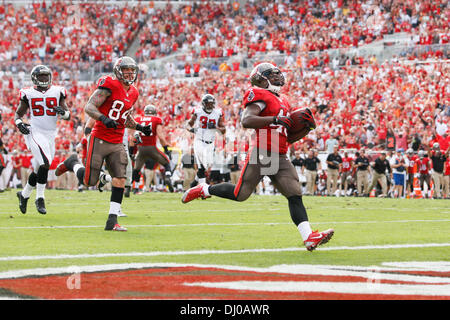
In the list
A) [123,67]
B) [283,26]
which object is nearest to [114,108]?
[123,67]

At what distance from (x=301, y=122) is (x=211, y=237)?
71.7 inches

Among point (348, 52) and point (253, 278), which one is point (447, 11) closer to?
point (348, 52)

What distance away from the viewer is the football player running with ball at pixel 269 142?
7.42 meters

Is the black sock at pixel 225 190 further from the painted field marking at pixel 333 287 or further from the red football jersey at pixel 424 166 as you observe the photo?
the red football jersey at pixel 424 166

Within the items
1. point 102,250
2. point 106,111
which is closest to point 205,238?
point 102,250

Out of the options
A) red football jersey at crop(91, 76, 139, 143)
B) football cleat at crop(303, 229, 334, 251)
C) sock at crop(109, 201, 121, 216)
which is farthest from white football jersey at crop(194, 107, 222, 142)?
football cleat at crop(303, 229, 334, 251)

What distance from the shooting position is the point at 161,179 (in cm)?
2755

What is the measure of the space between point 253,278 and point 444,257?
228 cm

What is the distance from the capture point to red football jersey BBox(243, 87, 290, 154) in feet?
24.8

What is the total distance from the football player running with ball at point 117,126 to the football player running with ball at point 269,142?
2.23 m

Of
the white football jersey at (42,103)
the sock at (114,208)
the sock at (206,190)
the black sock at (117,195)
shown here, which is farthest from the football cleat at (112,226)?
the white football jersey at (42,103)

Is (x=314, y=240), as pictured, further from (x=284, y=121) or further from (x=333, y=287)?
(x=333, y=287)

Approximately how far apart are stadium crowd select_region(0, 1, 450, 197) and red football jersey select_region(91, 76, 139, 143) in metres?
8.73

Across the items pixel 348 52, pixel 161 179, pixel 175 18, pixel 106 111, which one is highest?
pixel 175 18
